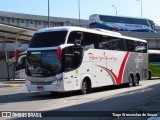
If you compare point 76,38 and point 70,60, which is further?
point 76,38

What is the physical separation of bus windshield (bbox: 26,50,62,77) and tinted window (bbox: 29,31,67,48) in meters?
0.40

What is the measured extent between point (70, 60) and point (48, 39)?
1500 mm

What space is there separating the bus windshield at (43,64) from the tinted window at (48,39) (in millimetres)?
403

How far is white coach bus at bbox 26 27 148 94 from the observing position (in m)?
19.0

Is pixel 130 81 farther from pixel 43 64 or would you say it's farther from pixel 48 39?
pixel 43 64

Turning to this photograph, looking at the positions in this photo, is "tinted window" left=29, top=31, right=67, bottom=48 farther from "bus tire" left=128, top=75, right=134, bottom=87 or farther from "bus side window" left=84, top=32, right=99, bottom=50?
"bus tire" left=128, top=75, right=134, bottom=87

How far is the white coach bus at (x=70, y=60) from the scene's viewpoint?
62.2 feet

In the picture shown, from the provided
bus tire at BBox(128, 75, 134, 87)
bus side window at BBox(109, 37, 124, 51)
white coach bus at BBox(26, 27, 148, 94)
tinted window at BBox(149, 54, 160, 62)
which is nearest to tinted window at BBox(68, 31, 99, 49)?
white coach bus at BBox(26, 27, 148, 94)

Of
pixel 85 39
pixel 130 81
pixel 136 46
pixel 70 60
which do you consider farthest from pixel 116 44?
pixel 70 60

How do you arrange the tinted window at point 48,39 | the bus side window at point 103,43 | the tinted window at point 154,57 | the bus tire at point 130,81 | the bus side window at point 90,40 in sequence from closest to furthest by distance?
the tinted window at point 48,39 → the bus side window at point 90,40 → the bus side window at point 103,43 → the bus tire at point 130,81 → the tinted window at point 154,57

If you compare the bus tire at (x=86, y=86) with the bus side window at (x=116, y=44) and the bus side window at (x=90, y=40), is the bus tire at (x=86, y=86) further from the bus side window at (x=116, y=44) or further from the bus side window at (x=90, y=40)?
the bus side window at (x=116, y=44)

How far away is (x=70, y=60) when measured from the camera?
19562 mm

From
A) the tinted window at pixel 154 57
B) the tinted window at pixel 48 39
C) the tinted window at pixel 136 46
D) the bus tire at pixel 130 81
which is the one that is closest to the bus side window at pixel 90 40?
the tinted window at pixel 48 39

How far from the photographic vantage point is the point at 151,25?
289 ft
